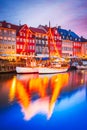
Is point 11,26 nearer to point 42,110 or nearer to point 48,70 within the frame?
point 48,70

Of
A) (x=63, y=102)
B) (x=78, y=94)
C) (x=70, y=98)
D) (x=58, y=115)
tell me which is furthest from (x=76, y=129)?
(x=78, y=94)

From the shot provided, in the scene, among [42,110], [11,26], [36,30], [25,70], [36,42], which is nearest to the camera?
[42,110]

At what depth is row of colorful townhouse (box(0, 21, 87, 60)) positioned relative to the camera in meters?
19.3

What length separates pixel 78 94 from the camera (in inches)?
351

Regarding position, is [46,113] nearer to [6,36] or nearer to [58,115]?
[58,115]

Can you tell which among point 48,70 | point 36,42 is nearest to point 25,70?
point 48,70

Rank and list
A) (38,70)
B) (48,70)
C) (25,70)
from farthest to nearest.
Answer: (48,70) < (38,70) < (25,70)

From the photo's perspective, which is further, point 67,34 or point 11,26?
point 67,34

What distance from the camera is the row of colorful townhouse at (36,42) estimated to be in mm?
19252

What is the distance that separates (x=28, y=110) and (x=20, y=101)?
985mm

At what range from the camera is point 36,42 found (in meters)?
22.1

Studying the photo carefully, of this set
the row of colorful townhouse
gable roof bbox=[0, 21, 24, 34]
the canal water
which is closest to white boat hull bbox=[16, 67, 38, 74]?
the row of colorful townhouse

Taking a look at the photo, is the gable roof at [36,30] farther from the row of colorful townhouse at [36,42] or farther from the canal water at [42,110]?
the canal water at [42,110]

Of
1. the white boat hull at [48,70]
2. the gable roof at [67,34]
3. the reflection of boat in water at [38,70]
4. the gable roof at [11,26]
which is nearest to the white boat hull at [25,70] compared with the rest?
the reflection of boat in water at [38,70]
